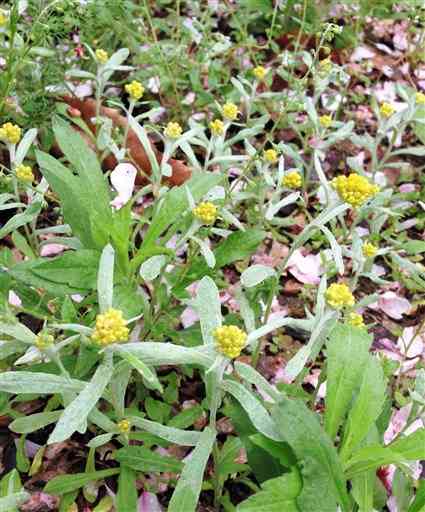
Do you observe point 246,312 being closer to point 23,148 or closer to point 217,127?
point 217,127

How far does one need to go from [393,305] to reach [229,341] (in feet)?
3.58

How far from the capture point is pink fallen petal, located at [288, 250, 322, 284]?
2.12m

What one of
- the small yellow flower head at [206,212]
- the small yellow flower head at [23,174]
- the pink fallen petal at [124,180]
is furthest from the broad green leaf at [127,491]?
the pink fallen petal at [124,180]

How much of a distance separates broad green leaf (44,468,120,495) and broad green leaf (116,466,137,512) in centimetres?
4

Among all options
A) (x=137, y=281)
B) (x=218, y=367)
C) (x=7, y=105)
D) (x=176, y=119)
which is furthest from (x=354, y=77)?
(x=218, y=367)

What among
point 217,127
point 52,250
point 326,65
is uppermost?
point 326,65

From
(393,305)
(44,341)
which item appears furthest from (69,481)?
(393,305)

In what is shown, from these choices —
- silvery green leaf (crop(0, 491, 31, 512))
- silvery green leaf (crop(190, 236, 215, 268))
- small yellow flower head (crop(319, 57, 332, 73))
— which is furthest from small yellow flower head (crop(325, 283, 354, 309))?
small yellow flower head (crop(319, 57, 332, 73))

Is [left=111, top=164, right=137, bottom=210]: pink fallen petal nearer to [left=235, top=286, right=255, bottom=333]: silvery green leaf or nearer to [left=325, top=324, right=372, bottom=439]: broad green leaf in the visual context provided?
[left=235, top=286, right=255, bottom=333]: silvery green leaf

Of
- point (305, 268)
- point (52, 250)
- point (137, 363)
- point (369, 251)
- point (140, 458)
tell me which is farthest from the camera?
point (305, 268)

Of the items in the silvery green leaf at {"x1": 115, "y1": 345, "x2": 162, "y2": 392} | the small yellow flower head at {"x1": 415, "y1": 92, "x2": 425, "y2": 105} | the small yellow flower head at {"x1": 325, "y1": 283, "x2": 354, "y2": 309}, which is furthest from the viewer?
the small yellow flower head at {"x1": 415, "y1": 92, "x2": 425, "y2": 105}

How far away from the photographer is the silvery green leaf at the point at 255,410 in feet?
4.09

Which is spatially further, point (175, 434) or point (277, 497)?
point (175, 434)

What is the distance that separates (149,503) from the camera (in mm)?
1497
